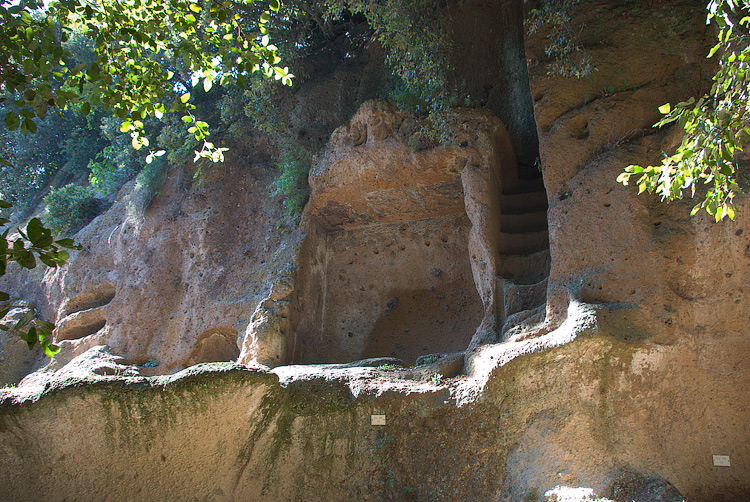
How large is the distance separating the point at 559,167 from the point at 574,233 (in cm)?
72

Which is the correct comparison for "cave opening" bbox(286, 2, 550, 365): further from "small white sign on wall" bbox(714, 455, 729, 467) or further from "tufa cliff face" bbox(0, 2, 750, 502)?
"small white sign on wall" bbox(714, 455, 729, 467)

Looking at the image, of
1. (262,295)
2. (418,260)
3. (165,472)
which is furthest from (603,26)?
(165,472)

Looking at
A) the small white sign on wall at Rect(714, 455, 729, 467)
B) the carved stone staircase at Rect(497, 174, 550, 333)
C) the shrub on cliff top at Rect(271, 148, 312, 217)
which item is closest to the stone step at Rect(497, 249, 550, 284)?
the carved stone staircase at Rect(497, 174, 550, 333)

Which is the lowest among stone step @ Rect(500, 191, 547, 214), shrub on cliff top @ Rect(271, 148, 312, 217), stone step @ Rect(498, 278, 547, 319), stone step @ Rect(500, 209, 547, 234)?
stone step @ Rect(498, 278, 547, 319)

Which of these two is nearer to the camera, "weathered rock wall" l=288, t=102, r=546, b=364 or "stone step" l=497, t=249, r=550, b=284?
"stone step" l=497, t=249, r=550, b=284

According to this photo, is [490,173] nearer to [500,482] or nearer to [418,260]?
[418,260]

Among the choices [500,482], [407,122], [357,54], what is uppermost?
[357,54]

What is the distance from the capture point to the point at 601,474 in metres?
3.87

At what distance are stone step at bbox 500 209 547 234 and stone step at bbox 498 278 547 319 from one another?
96 centimetres

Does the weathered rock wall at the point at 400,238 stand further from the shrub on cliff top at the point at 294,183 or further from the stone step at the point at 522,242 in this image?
the shrub on cliff top at the point at 294,183

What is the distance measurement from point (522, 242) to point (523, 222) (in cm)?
31

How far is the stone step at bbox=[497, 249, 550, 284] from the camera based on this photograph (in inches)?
221

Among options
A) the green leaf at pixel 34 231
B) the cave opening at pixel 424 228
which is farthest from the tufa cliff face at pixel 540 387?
the green leaf at pixel 34 231

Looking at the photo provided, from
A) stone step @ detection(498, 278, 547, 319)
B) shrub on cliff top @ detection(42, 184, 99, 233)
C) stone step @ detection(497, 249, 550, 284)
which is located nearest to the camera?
stone step @ detection(498, 278, 547, 319)
